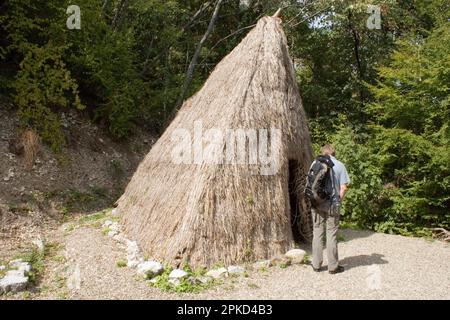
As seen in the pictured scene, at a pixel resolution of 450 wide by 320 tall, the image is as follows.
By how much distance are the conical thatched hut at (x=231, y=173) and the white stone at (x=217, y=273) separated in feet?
0.49

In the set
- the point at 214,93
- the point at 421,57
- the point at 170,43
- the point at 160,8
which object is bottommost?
the point at 214,93

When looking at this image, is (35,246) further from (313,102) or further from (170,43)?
(313,102)

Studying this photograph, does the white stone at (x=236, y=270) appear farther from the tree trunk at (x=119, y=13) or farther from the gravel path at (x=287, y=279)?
the tree trunk at (x=119, y=13)

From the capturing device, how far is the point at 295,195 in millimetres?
7004

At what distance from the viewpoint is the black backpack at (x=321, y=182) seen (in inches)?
210

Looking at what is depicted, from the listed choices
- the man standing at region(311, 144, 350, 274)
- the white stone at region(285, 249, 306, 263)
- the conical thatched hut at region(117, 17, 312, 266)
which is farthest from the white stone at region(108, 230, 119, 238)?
the man standing at region(311, 144, 350, 274)

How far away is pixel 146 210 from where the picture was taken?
646 cm

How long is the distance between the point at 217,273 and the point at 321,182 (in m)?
1.85

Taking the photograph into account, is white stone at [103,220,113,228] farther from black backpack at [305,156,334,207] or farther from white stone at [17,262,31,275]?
black backpack at [305,156,334,207]

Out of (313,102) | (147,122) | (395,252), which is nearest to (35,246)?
(395,252)

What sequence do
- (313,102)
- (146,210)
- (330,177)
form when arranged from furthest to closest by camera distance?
(313,102)
(146,210)
(330,177)

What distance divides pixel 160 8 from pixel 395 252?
376 inches

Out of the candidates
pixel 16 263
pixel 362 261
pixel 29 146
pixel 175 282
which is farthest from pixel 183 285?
pixel 29 146

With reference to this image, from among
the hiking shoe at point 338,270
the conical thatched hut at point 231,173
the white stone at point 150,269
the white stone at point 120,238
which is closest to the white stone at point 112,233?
the white stone at point 120,238
